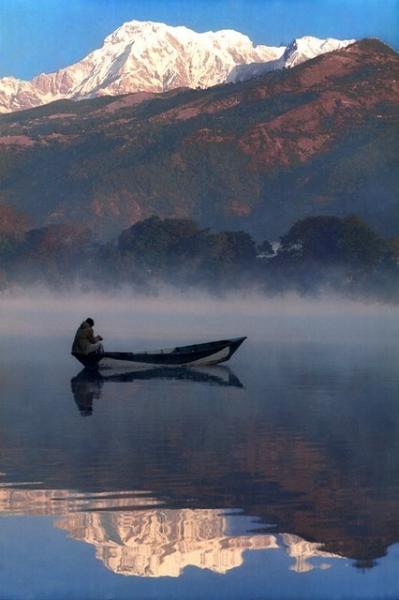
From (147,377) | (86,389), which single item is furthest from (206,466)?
(147,377)

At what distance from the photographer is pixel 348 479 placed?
23641 mm

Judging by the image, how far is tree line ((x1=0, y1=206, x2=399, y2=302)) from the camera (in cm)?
13275

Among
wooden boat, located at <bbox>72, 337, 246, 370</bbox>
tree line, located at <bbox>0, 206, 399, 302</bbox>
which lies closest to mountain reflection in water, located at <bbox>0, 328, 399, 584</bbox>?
wooden boat, located at <bbox>72, 337, 246, 370</bbox>

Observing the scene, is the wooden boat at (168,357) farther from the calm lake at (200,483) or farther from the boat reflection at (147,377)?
the calm lake at (200,483)

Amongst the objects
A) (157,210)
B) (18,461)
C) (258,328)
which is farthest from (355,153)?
(18,461)

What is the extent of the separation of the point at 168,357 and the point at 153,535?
29.3 meters

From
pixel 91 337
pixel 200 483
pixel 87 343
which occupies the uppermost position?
pixel 91 337

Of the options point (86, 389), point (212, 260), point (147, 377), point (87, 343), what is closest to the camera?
point (86, 389)

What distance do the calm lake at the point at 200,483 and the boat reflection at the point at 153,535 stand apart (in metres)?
0.03

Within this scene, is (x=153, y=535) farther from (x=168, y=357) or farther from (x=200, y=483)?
(x=168, y=357)

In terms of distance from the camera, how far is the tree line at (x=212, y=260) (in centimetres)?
13275

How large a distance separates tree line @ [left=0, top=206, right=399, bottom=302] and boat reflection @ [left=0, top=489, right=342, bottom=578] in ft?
355

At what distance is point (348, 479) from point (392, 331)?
2477 inches

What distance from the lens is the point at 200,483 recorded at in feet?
75.9
